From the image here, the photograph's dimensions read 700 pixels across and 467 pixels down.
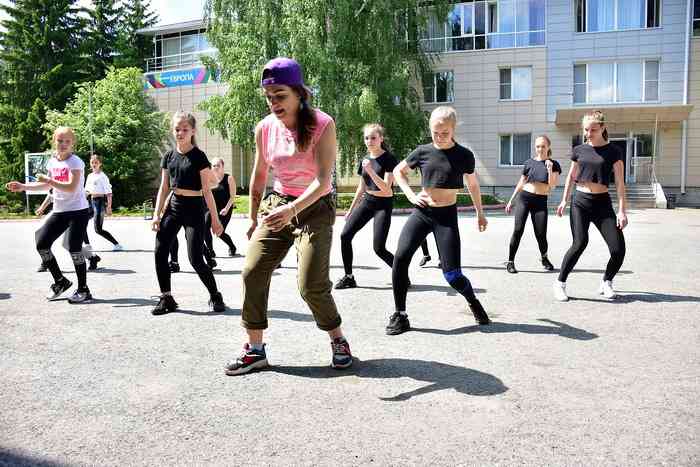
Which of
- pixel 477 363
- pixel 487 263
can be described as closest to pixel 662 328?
pixel 477 363

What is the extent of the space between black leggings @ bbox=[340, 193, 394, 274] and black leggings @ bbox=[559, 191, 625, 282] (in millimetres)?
1993

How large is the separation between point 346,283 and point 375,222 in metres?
0.82

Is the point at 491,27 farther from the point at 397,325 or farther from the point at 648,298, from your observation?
the point at 397,325

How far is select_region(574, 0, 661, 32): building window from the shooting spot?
95.6 feet

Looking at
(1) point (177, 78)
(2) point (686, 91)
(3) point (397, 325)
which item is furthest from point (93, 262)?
(1) point (177, 78)

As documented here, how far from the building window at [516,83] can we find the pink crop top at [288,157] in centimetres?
2931

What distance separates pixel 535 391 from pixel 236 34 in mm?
23509

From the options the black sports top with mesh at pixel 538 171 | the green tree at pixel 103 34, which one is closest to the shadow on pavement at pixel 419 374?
the black sports top with mesh at pixel 538 171

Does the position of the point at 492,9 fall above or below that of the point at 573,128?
above

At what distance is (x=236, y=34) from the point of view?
2470 cm

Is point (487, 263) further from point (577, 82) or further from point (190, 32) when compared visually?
point (190, 32)

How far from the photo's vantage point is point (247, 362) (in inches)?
163

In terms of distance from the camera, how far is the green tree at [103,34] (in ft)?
146

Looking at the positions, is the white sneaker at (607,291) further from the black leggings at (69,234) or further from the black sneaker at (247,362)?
the black leggings at (69,234)
